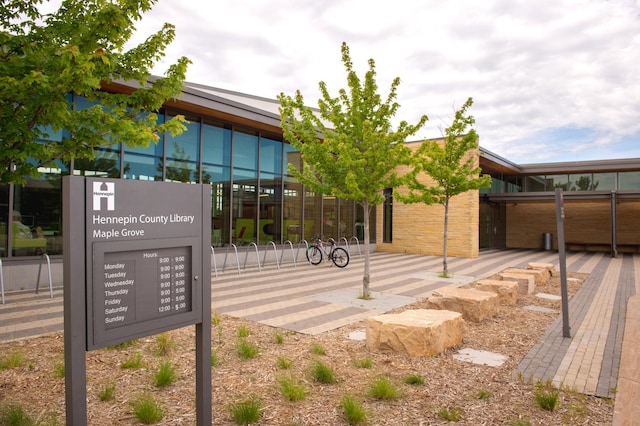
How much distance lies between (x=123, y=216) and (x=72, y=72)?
5.45ft

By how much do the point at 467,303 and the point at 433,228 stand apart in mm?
14499

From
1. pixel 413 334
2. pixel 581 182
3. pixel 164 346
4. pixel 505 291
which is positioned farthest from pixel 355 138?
pixel 581 182

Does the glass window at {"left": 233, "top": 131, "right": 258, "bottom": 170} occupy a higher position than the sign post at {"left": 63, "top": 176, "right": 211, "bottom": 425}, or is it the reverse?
the glass window at {"left": 233, "top": 131, "right": 258, "bottom": 170}

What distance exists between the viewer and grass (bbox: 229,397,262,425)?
3.62 m

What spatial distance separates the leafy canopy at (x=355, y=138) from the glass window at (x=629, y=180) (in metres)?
22.1

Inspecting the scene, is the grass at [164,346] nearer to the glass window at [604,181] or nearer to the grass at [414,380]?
the grass at [414,380]

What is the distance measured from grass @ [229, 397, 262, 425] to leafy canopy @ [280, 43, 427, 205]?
5737mm

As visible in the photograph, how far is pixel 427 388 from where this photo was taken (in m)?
4.47

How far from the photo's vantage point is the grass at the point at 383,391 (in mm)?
4141

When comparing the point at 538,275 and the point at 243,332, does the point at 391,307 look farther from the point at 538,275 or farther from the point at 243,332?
the point at 538,275

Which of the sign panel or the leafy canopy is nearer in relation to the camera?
the sign panel

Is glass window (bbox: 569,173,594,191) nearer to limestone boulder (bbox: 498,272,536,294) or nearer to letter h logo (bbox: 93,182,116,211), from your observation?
limestone boulder (bbox: 498,272,536,294)

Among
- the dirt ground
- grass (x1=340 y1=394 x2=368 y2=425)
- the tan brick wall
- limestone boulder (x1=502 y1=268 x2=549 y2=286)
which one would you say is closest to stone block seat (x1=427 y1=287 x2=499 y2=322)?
the dirt ground

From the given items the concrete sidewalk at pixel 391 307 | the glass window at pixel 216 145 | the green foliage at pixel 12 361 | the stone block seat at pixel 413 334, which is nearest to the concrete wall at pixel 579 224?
the concrete sidewalk at pixel 391 307
